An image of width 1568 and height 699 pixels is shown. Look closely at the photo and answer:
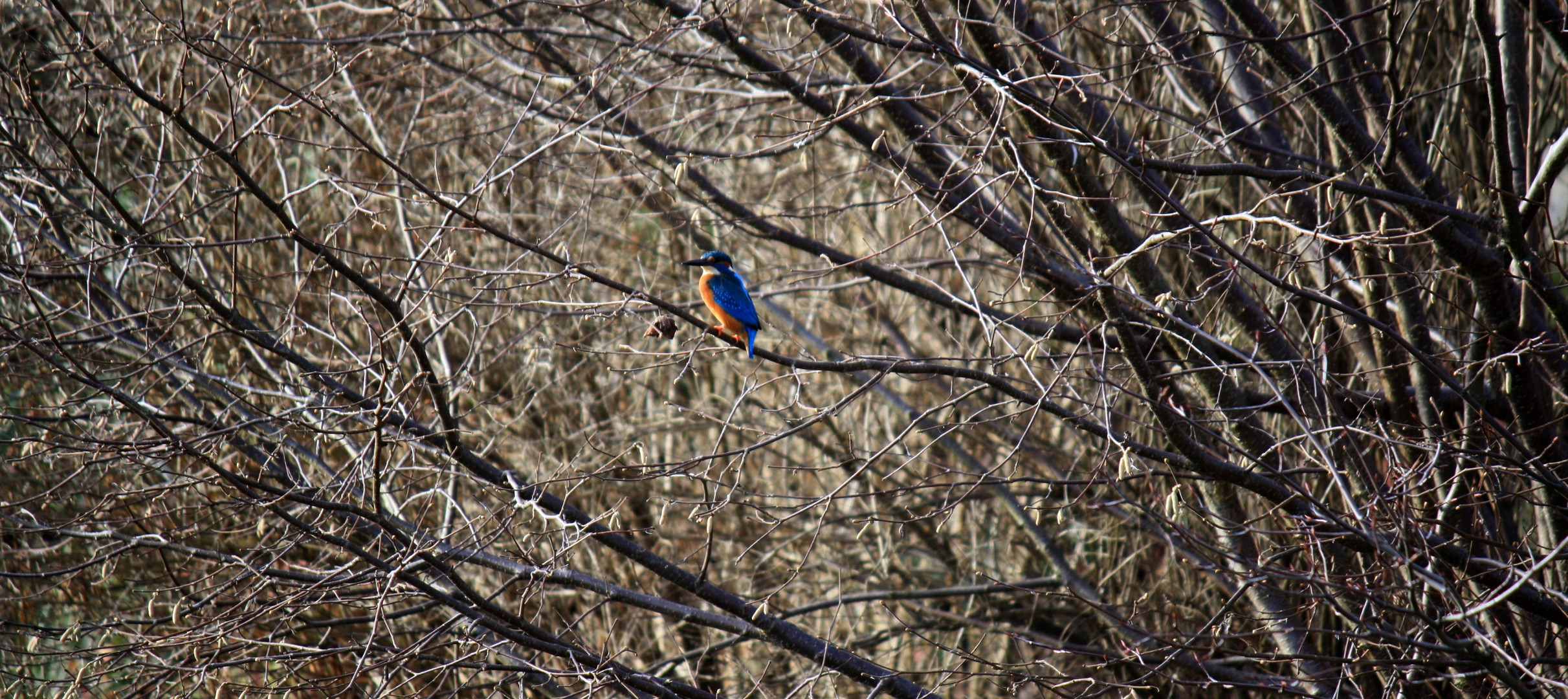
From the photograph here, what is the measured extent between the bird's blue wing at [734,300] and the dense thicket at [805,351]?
30 centimetres

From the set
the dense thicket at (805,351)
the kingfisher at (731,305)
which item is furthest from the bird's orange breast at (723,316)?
the dense thicket at (805,351)

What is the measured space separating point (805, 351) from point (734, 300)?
33.1 inches

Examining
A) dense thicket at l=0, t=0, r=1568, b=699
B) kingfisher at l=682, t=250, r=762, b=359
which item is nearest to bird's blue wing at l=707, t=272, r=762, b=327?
kingfisher at l=682, t=250, r=762, b=359

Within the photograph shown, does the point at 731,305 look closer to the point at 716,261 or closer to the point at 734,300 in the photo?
the point at 734,300

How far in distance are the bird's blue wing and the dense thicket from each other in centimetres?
30

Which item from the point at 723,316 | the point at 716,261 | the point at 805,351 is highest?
the point at 716,261

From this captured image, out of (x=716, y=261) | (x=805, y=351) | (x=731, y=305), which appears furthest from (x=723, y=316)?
(x=805, y=351)

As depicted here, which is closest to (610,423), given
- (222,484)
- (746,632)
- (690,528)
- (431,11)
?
(690,528)

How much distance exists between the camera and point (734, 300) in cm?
448

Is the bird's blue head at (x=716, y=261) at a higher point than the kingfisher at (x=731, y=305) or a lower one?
higher

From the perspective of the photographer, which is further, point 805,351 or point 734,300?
point 805,351

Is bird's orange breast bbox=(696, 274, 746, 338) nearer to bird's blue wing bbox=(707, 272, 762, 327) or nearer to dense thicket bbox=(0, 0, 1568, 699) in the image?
bird's blue wing bbox=(707, 272, 762, 327)

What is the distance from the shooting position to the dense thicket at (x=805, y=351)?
3.12m

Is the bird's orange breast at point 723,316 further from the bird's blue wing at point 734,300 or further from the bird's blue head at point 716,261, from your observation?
the bird's blue head at point 716,261
